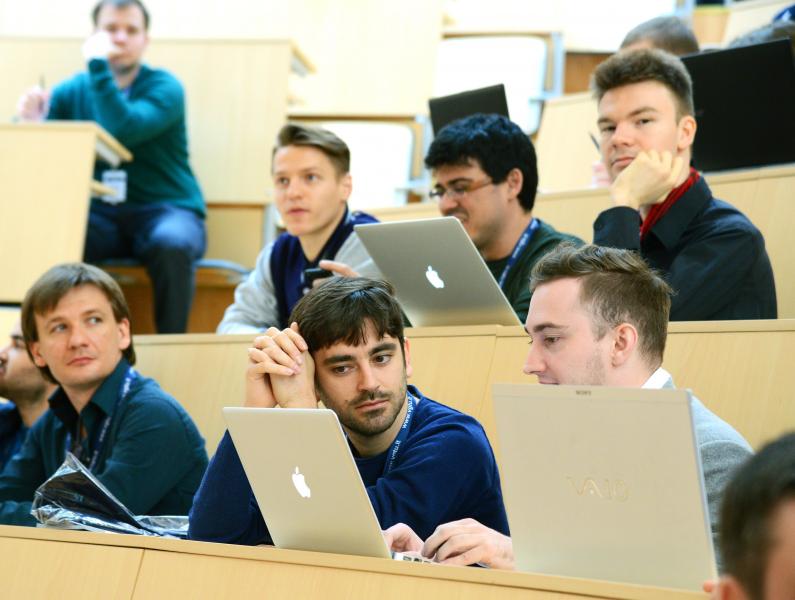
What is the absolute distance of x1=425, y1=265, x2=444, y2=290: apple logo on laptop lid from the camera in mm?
2369

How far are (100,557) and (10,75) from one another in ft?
11.8

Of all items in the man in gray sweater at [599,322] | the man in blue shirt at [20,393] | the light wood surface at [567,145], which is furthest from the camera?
the light wood surface at [567,145]

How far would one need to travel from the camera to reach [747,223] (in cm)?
237

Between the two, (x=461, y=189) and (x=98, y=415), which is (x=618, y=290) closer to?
(x=461, y=189)

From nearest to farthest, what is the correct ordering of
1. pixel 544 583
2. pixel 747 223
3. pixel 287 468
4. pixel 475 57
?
pixel 544 583 < pixel 287 468 < pixel 747 223 < pixel 475 57

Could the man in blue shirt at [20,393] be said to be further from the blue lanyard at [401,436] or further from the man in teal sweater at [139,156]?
the blue lanyard at [401,436]

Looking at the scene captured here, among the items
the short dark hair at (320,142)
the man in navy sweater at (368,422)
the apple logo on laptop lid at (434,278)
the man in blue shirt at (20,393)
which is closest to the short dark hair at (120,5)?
the short dark hair at (320,142)

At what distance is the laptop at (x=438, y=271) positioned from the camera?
7.46 feet

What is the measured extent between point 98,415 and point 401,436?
0.91 m

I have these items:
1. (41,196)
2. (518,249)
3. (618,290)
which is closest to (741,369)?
(618,290)

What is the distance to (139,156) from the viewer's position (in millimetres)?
4316

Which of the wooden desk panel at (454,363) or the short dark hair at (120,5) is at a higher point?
the short dark hair at (120,5)

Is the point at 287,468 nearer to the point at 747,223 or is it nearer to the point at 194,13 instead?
the point at 747,223

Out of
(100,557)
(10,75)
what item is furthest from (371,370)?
(10,75)
